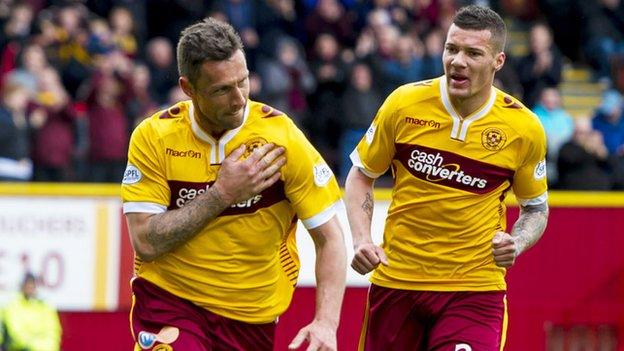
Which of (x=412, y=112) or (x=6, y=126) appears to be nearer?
(x=412, y=112)

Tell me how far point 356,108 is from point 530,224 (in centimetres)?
823

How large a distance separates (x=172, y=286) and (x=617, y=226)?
26.3 feet

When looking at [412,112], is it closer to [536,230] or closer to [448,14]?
[536,230]

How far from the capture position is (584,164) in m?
15.6

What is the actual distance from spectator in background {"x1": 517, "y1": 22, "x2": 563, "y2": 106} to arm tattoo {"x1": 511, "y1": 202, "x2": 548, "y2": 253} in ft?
30.9

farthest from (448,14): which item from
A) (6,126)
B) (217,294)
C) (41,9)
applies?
(217,294)

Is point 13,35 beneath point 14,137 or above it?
above

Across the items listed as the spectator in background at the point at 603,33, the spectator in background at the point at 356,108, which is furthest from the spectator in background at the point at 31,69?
the spectator in background at the point at 603,33

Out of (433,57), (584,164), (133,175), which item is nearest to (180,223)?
(133,175)

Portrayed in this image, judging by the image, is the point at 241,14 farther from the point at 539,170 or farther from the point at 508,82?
the point at 539,170

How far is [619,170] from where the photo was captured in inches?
624

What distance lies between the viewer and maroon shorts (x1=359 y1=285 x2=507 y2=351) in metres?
7.38

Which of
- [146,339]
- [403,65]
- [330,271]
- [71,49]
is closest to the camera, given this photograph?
[330,271]

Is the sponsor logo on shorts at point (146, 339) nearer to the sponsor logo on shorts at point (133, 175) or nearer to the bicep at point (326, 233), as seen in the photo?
the sponsor logo on shorts at point (133, 175)
